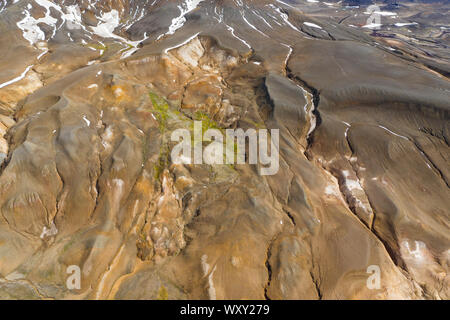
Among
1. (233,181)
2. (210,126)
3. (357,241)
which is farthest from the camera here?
(210,126)

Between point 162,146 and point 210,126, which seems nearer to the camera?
point 162,146

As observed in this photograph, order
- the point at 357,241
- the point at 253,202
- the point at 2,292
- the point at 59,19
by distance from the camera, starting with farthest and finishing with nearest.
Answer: the point at 59,19
the point at 253,202
the point at 357,241
the point at 2,292

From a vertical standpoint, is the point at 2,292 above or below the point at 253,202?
below

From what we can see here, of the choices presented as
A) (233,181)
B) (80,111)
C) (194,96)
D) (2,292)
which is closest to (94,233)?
(2,292)

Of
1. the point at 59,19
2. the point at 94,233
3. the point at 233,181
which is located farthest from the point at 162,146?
the point at 59,19

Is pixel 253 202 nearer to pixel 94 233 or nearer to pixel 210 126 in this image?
pixel 210 126

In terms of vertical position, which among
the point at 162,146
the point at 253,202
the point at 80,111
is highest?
the point at 80,111

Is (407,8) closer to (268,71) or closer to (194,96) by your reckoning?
(268,71)
